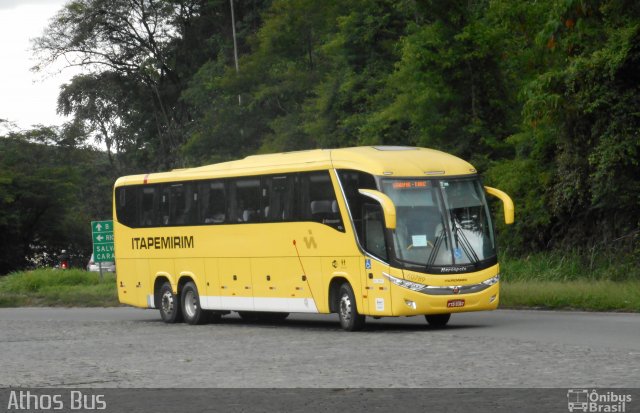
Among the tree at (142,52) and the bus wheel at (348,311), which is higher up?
the tree at (142,52)

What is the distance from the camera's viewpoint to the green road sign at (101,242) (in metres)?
44.0

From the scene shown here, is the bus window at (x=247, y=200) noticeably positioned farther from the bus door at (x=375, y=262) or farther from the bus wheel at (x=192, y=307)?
the bus door at (x=375, y=262)

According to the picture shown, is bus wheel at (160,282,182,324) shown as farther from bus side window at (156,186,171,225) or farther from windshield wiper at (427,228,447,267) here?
windshield wiper at (427,228,447,267)

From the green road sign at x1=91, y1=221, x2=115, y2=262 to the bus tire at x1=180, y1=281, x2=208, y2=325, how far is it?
14.9 m

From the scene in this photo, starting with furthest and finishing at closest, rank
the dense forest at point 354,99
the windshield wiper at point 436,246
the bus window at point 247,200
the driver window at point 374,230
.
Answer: the dense forest at point 354,99 < the bus window at point 247,200 < the driver window at point 374,230 < the windshield wiper at point 436,246

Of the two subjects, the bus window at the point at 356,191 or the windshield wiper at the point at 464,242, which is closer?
the windshield wiper at the point at 464,242

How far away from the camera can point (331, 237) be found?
24.4 metres

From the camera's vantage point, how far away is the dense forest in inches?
1366

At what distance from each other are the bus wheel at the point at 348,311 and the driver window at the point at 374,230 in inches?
38.6

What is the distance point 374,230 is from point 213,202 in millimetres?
5838

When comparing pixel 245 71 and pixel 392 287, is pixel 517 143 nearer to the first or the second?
pixel 392 287

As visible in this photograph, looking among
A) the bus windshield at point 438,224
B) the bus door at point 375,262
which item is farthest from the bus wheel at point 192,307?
the bus windshield at point 438,224

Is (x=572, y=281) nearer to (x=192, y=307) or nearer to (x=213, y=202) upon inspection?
(x=192, y=307)
